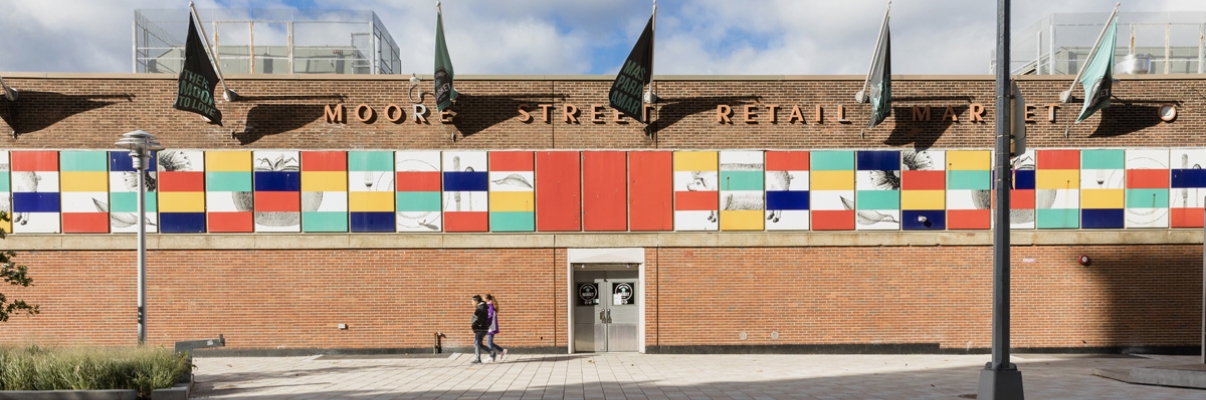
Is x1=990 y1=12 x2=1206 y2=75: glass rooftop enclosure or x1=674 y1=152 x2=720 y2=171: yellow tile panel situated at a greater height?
x1=990 y1=12 x2=1206 y2=75: glass rooftop enclosure

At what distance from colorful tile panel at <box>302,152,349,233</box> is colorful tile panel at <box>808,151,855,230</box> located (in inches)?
387

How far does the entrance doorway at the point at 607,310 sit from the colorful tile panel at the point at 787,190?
3.52 meters

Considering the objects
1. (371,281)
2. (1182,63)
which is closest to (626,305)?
(371,281)

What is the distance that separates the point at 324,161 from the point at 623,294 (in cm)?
755

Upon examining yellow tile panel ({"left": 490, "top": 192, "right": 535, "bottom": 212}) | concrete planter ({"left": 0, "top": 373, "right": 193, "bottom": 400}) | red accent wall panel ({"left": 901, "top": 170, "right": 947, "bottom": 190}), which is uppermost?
red accent wall panel ({"left": 901, "top": 170, "right": 947, "bottom": 190})

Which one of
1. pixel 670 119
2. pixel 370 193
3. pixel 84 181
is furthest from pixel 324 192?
pixel 670 119

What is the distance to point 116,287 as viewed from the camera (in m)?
15.9

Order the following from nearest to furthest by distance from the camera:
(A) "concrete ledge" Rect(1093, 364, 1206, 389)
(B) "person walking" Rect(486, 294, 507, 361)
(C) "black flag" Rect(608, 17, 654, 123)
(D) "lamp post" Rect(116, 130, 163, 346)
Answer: (A) "concrete ledge" Rect(1093, 364, 1206, 389) < (D) "lamp post" Rect(116, 130, 163, 346) < (B) "person walking" Rect(486, 294, 507, 361) < (C) "black flag" Rect(608, 17, 654, 123)

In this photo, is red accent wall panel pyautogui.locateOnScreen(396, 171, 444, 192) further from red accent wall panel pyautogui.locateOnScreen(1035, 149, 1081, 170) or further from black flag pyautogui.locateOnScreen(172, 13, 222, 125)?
red accent wall panel pyautogui.locateOnScreen(1035, 149, 1081, 170)

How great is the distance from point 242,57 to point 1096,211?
21.7 meters

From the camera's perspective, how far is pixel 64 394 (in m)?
10.0

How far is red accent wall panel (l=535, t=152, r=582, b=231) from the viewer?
53.6 feet

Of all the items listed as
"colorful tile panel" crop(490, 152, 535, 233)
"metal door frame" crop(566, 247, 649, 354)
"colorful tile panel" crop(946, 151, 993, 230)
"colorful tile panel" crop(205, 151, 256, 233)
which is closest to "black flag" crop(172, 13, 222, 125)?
"colorful tile panel" crop(205, 151, 256, 233)

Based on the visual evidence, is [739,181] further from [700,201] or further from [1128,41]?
[1128,41]
